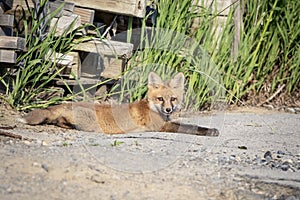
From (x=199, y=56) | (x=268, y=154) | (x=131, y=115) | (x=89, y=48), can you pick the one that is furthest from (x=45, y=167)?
(x=199, y=56)

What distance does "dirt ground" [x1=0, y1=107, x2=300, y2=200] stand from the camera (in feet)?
11.9

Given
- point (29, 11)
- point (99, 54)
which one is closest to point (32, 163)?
point (29, 11)

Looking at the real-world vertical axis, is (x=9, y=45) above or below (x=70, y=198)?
above

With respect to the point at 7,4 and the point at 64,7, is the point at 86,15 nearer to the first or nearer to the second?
the point at 64,7

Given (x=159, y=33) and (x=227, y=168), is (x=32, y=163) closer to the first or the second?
(x=227, y=168)

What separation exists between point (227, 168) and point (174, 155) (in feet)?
1.54

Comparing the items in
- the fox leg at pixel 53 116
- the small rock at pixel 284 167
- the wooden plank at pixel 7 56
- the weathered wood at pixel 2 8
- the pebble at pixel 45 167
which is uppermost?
the weathered wood at pixel 2 8

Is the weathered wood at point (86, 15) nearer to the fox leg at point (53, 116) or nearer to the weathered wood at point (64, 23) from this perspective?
the weathered wood at point (64, 23)

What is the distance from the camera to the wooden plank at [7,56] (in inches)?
229

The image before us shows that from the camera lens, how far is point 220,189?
392 cm

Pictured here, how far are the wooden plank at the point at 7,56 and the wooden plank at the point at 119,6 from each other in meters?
1.39

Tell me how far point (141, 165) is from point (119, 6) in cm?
313

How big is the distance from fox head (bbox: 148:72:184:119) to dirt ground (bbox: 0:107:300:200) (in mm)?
507

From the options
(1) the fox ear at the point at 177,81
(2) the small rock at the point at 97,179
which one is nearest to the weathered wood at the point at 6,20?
(1) the fox ear at the point at 177,81
